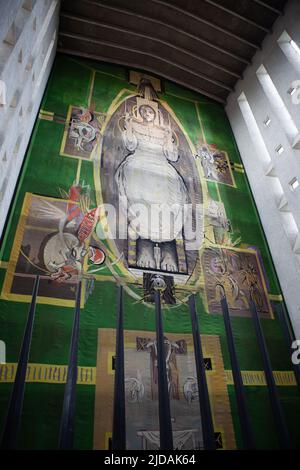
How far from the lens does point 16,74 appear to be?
6438 millimetres

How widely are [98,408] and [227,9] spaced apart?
1383cm

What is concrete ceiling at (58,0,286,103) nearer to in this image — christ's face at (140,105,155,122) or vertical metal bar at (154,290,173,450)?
christ's face at (140,105,155,122)

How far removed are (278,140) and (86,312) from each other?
8422 millimetres

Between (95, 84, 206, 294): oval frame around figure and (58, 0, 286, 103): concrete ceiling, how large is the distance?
1735 mm

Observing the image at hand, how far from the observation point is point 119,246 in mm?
8391

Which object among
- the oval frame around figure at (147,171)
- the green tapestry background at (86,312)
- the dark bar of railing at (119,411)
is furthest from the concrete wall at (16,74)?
the dark bar of railing at (119,411)

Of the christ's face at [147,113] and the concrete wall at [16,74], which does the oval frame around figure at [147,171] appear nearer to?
the christ's face at [147,113]

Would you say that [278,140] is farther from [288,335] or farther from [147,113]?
[288,335]

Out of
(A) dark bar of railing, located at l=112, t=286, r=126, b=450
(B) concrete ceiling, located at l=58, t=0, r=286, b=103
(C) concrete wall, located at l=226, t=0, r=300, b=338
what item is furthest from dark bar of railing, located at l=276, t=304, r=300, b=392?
(B) concrete ceiling, located at l=58, t=0, r=286, b=103

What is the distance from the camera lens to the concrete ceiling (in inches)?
476

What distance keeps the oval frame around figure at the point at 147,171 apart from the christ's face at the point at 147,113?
0.08 m

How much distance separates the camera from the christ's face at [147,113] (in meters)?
12.1

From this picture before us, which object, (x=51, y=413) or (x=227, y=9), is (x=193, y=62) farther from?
(x=51, y=413)

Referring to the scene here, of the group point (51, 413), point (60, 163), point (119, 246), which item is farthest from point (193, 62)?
point (51, 413)
